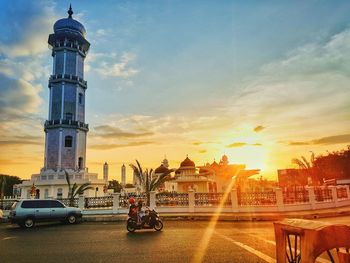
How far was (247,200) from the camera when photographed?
68.6 feet

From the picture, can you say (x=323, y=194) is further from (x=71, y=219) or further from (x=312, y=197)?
(x=71, y=219)

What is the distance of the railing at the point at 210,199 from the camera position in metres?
21.2

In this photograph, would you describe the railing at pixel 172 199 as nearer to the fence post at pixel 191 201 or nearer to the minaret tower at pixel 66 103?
the fence post at pixel 191 201

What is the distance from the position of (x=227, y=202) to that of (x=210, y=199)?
3.79ft

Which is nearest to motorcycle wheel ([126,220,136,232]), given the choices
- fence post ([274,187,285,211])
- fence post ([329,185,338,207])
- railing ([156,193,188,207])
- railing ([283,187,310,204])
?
railing ([156,193,188,207])

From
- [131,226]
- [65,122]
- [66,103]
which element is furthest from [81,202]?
[66,103]

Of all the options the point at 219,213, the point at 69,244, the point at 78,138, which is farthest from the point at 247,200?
the point at 78,138

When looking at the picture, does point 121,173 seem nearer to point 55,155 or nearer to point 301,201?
point 55,155

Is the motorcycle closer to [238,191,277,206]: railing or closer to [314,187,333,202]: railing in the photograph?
[238,191,277,206]: railing

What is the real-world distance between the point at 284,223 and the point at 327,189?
21.2 meters

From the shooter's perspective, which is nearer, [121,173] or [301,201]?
[301,201]

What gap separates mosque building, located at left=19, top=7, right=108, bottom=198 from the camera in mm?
41031

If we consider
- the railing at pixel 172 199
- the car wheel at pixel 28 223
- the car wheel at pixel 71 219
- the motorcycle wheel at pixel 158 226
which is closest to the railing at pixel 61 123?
the railing at pixel 172 199

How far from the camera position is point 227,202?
21203mm
